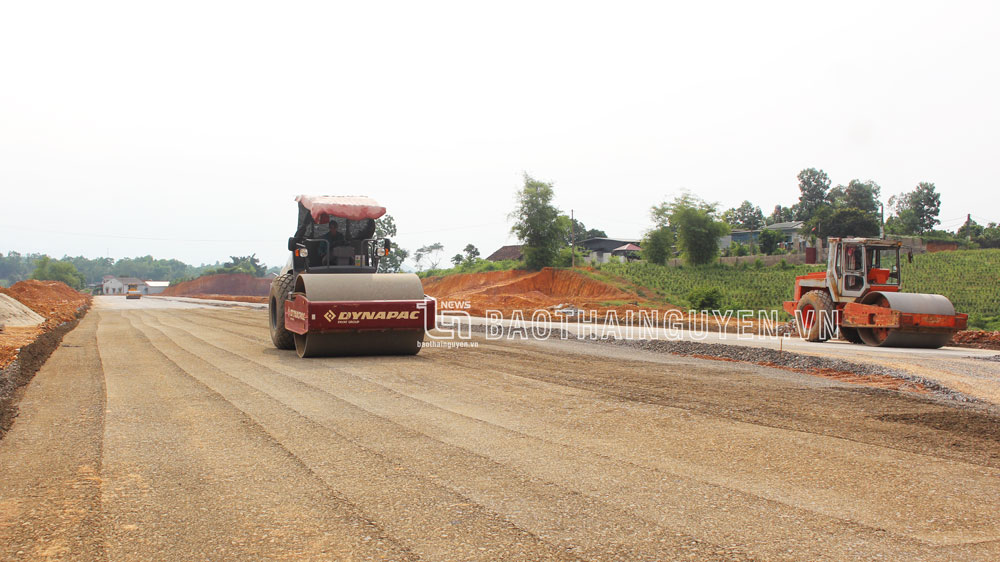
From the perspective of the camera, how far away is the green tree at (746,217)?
107 m

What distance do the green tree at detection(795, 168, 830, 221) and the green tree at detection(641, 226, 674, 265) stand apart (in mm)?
54979

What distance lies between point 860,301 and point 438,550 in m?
16.2

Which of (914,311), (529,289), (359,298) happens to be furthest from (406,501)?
(529,289)

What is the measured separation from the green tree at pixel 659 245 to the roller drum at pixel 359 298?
2037 inches

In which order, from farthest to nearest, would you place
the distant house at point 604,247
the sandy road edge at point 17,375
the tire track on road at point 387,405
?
the distant house at point 604,247 → the sandy road edge at point 17,375 → the tire track on road at point 387,405

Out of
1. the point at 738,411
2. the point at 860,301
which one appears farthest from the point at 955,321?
the point at 738,411

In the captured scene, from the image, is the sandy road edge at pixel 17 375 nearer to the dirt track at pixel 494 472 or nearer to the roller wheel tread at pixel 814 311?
the dirt track at pixel 494 472

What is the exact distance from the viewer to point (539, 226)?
5769 centimetres

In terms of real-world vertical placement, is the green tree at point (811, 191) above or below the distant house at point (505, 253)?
above

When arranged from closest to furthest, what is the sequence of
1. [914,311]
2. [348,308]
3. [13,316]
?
[348,308]
[914,311]
[13,316]

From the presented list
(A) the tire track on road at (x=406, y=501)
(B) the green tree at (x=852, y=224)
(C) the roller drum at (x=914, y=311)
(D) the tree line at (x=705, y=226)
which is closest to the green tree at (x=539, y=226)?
(D) the tree line at (x=705, y=226)

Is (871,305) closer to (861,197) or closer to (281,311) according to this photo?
(281,311)

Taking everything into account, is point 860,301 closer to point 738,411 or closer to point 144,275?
point 738,411

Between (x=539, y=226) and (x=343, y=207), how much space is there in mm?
44746
